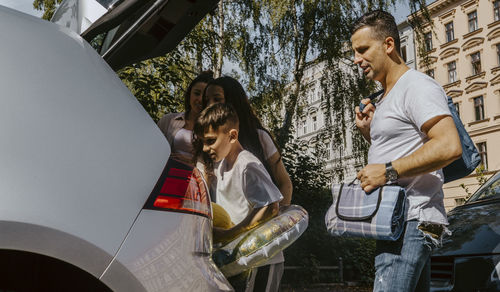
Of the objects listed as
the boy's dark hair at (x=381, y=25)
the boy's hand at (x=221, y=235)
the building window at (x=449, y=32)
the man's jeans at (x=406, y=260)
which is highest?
the building window at (x=449, y=32)

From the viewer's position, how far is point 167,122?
12.3 feet

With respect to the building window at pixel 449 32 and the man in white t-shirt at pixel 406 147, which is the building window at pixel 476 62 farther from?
the man in white t-shirt at pixel 406 147

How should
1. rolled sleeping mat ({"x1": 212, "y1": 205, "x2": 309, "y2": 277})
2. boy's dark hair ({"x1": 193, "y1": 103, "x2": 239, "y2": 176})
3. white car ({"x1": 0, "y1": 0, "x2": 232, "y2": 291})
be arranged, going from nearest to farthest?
white car ({"x1": 0, "y1": 0, "x2": 232, "y2": 291}) < rolled sleeping mat ({"x1": 212, "y1": 205, "x2": 309, "y2": 277}) < boy's dark hair ({"x1": 193, "y1": 103, "x2": 239, "y2": 176})

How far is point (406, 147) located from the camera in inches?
89.4

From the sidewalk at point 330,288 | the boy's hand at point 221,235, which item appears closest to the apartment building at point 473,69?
the sidewalk at point 330,288

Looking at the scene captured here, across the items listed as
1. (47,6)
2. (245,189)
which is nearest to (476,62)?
(47,6)

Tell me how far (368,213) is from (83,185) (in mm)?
1249

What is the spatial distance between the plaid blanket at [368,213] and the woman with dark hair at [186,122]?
121 centimetres

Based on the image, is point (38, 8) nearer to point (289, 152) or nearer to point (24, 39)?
point (289, 152)

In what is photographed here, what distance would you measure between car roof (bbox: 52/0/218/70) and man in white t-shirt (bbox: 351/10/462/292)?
2.53 feet

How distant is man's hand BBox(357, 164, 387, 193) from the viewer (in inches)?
87.8

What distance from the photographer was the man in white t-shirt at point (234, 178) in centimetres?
244

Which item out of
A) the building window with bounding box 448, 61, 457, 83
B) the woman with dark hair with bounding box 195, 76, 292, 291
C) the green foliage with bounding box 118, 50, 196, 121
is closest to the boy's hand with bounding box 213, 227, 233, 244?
the woman with dark hair with bounding box 195, 76, 292, 291

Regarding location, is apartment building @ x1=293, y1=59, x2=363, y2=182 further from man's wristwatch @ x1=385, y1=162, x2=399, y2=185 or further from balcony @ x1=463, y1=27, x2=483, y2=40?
balcony @ x1=463, y1=27, x2=483, y2=40
